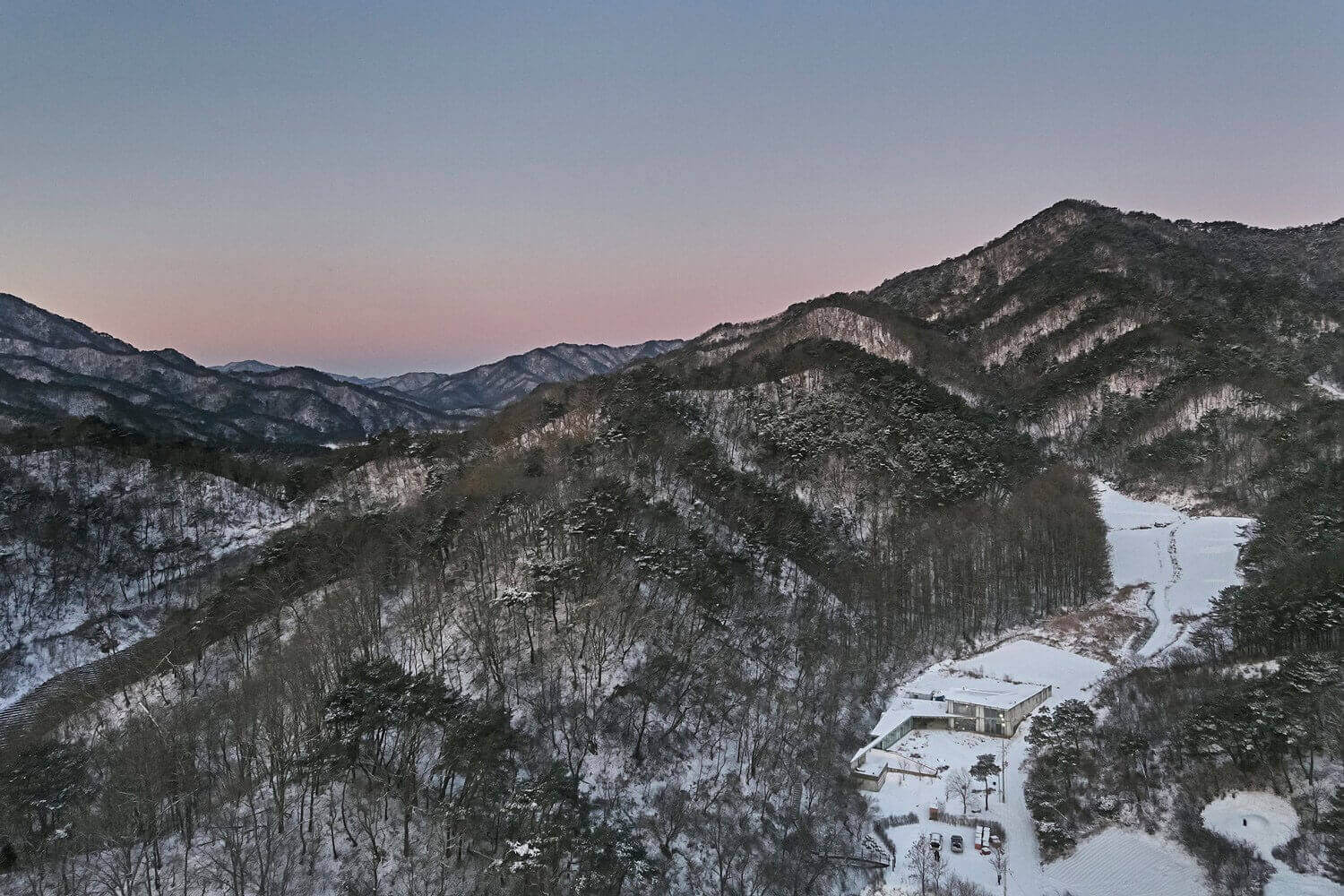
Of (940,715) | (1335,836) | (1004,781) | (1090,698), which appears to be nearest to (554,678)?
(940,715)

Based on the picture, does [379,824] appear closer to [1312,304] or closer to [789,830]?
[789,830]

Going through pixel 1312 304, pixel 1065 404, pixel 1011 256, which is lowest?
pixel 1065 404

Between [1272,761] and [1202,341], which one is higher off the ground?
[1202,341]

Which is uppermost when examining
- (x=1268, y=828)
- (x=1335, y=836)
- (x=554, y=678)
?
(x=554, y=678)

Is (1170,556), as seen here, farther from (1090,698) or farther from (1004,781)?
(1004,781)

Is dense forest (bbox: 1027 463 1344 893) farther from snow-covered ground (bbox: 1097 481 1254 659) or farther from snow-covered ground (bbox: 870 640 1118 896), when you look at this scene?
snow-covered ground (bbox: 1097 481 1254 659)

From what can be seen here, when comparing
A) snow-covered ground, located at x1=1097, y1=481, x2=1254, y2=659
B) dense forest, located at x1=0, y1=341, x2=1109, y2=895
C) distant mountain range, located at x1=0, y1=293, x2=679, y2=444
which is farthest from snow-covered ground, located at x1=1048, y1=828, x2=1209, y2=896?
distant mountain range, located at x1=0, y1=293, x2=679, y2=444

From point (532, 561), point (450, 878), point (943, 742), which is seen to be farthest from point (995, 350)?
point (450, 878)
